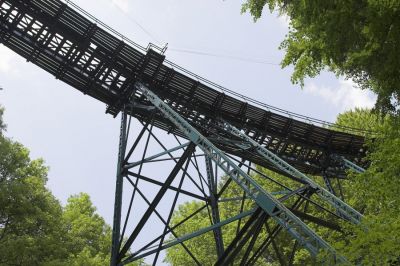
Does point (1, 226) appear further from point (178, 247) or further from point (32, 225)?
point (178, 247)

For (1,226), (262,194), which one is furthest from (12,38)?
(262,194)

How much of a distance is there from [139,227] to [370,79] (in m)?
6.63

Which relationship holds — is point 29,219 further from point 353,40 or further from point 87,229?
point 353,40

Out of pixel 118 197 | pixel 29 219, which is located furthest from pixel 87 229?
pixel 118 197

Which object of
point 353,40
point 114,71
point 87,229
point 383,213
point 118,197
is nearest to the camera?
point 353,40

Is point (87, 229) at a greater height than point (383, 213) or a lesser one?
lesser

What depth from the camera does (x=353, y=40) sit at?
648 centimetres

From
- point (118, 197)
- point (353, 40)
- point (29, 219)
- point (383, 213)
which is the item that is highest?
point (353, 40)

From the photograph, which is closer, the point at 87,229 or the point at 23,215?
the point at 23,215

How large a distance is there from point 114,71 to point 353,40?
9329mm

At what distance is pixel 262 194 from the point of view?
9.46 m

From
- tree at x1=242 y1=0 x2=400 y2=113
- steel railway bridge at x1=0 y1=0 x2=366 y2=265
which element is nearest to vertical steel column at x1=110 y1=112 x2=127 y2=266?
steel railway bridge at x1=0 y1=0 x2=366 y2=265

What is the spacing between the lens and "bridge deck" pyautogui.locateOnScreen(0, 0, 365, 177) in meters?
13.2

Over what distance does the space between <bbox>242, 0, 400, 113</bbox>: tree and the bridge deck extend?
5.55 meters
